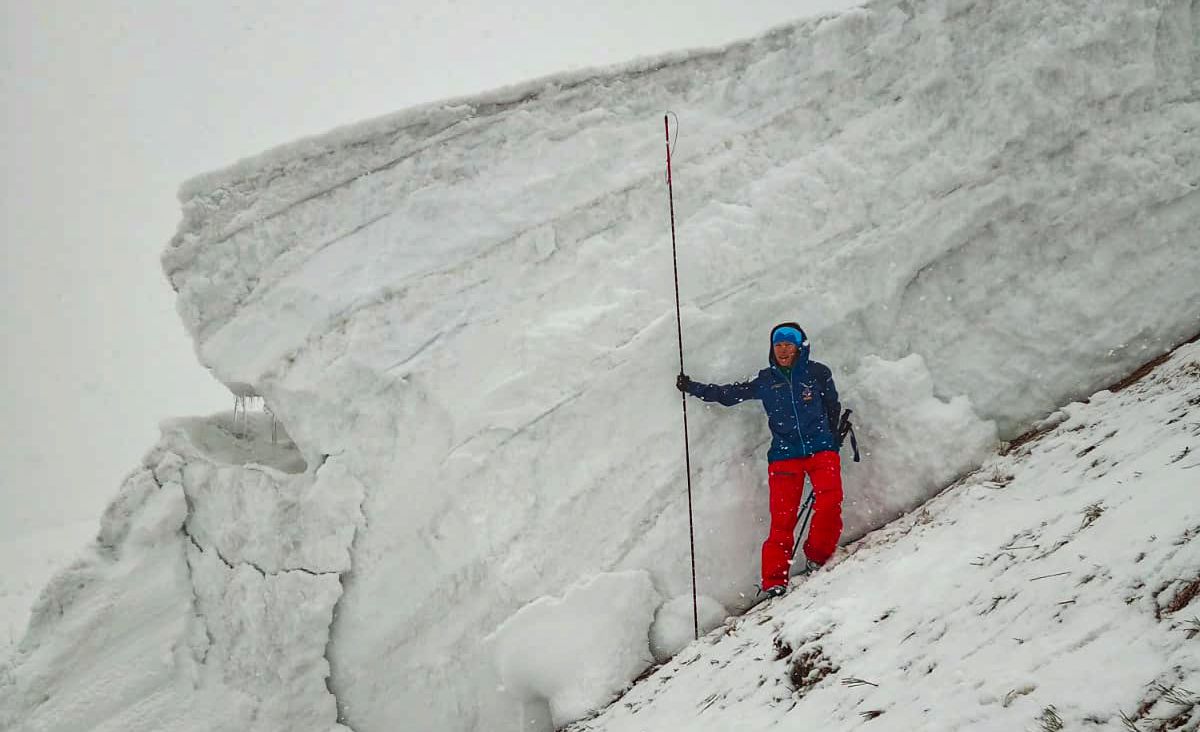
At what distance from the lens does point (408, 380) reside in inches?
217

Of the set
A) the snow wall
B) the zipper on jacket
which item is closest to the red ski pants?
the zipper on jacket

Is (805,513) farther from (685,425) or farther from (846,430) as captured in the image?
(685,425)

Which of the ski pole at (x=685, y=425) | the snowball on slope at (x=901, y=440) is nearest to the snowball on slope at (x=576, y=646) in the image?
the ski pole at (x=685, y=425)

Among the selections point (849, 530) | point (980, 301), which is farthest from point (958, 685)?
point (980, 301)

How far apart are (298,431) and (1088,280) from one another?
636cm

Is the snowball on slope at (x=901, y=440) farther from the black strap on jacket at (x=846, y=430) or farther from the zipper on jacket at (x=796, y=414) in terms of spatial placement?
the zipper on jacket at (x=796, y=414)

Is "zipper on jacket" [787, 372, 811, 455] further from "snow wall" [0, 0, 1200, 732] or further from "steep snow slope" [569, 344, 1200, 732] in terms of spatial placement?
"steep snow slope" [569, 344, 1200, 732]

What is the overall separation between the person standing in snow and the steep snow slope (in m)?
0.33

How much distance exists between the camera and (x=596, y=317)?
5.61 m

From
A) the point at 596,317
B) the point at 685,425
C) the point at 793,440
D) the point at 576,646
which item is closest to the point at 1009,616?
the point at 793,440

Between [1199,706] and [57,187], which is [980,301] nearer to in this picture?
[1199,706]

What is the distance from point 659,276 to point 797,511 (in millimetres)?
2063

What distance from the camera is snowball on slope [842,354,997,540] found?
562 cm

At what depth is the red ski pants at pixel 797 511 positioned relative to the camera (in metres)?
5.30
